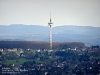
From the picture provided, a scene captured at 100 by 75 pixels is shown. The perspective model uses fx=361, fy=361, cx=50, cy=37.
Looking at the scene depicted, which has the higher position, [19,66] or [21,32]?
[21,32]

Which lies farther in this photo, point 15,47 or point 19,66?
point 15,47

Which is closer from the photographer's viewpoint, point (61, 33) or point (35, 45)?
point (35, 45)

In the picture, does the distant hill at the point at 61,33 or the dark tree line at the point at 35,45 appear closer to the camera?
the dark tree line at the point at 35,45

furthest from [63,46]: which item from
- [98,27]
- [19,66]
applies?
[19,66]

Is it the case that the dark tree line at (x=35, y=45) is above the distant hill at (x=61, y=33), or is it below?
below

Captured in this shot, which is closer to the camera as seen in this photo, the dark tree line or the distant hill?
the dark tree line

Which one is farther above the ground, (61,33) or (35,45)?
(61,33)

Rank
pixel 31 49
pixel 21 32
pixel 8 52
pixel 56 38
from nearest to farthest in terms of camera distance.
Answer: pixel 8 52, pixel 31 49, pixel 56 38, pixel 21 32

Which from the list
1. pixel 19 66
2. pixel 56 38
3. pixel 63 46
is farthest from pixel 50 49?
pixel 19 66

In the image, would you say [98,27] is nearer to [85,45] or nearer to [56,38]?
[85,45]

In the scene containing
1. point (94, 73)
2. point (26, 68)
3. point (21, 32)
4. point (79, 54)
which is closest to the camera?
point (94, 73)

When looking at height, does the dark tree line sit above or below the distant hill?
below
